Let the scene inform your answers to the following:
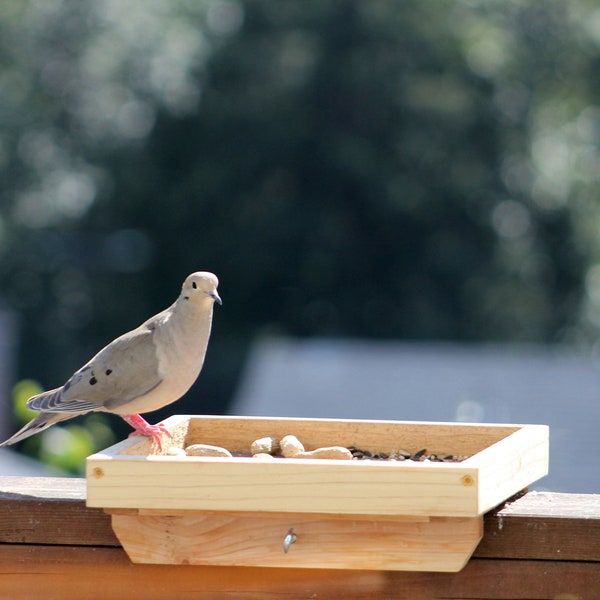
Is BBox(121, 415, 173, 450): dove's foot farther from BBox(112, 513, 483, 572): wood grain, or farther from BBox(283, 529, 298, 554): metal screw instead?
BBox(283, 529, 298, 554): metal screw

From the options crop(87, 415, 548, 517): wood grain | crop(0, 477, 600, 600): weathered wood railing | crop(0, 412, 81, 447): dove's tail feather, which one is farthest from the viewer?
crop(0, 412, 81, 447): dove's tail feather

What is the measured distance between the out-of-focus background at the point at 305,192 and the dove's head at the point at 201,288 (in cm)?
1916

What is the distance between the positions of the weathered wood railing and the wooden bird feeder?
0.06m

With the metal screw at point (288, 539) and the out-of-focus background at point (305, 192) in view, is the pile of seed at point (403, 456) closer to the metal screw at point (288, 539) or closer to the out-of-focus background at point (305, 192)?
the metal screw at point (288, 539)

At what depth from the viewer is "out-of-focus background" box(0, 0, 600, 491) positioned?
2339cm

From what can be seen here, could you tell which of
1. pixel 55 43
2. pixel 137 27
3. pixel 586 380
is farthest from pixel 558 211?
pixel 586 380

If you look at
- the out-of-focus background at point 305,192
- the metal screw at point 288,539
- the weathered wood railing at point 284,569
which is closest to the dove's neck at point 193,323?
the weathered wood railing at point 284,569

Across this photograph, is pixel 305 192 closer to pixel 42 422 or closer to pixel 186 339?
pixel 42 422

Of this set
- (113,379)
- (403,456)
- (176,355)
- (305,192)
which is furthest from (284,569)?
(305,192)

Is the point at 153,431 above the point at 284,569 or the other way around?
above

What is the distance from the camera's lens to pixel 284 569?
2.19 meters

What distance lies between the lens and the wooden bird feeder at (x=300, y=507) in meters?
2.01

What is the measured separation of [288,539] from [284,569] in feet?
0.44

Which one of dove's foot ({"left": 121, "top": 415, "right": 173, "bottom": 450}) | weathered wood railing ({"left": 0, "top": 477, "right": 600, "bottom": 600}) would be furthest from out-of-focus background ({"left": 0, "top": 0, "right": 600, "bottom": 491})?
weathered wood railing ({"left": 0, "top": 477, "right": 600, "bottom": 600})
